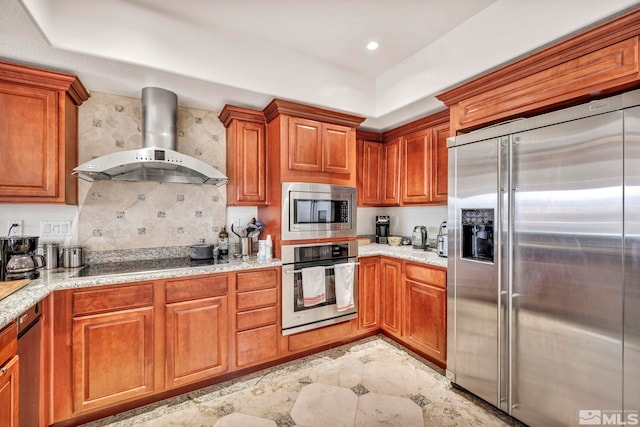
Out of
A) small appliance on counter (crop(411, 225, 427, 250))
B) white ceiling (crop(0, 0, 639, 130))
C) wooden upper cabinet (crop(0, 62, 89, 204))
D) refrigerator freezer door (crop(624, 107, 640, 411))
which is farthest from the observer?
small appliance on counter (crop(411, 225, 427, 250))

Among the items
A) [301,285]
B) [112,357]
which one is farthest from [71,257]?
[301,285]

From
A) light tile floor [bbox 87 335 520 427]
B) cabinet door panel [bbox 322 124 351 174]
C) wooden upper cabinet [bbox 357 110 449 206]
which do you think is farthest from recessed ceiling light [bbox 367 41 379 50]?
light tile floor [bbox 87 335 520 427]

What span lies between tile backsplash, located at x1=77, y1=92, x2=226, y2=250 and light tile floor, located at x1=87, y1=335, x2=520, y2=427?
1.32 m

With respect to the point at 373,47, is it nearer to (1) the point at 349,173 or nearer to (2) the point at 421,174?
(1) the point at 349,173

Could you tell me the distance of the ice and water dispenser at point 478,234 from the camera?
1936mm

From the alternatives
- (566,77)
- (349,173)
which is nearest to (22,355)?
(349,173)

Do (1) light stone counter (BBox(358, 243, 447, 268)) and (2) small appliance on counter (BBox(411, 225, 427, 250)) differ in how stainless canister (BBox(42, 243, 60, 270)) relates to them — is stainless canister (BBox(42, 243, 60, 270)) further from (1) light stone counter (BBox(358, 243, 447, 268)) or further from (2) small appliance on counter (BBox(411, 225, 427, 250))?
(2) small appliance on counter (BBox(411, 225, 427, 250))

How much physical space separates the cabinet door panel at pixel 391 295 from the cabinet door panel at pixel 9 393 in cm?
264

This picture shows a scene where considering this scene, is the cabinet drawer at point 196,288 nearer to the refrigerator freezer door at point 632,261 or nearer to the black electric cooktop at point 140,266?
the black electric cooktop at point 140,266

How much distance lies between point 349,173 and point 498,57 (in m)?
1.47

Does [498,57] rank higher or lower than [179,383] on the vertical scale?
higher

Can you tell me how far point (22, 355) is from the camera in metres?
1.42

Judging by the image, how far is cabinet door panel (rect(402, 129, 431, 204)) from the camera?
2904 mm

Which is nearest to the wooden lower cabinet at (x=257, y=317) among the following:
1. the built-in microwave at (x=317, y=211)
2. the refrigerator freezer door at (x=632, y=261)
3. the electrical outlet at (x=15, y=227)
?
the built-in microwave at (x=317, y=211)
